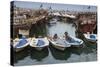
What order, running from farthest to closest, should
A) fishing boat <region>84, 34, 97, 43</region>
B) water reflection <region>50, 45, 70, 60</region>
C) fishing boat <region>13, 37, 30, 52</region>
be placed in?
fishing boat <region>84, 34, 97, 43</region> → water reflection <region>50, 45, 70, 60</region> → fishing boat <region>13, 37, 30, 52</region>

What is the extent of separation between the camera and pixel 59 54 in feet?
5.62

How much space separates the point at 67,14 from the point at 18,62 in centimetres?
58

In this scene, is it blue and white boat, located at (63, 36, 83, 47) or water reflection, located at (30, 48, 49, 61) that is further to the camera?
blue and white boat, located at (63, 36, 83, 47)

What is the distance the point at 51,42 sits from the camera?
1.69m

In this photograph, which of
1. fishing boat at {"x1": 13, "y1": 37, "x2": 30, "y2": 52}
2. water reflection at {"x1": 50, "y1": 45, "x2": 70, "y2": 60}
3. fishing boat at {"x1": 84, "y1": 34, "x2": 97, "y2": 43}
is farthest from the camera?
fishing boat at {"x1": 84, "y1": 34, "x2": 97, "y2": 43}

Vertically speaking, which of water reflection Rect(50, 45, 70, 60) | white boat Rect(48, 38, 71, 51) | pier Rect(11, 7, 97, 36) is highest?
pier Rect(11, 7, 97, 36)

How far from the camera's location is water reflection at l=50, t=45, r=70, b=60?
169 cm

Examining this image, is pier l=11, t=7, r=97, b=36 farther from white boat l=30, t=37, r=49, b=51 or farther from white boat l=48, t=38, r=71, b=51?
white boat l=48, t=38, r=71, b=51

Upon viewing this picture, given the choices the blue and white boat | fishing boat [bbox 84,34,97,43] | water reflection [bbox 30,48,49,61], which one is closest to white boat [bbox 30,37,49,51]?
water reflection [bbox 30,48,49,61]

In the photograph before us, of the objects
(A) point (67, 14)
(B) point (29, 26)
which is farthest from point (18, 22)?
(A) point (67, 14)

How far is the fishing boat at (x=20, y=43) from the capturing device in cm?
158

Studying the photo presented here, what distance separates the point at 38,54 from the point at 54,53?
14 cm

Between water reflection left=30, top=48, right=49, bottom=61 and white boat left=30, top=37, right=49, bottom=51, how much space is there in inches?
1.1

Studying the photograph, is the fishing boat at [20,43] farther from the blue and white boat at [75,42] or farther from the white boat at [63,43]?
the blue and white boat at [75,42]
